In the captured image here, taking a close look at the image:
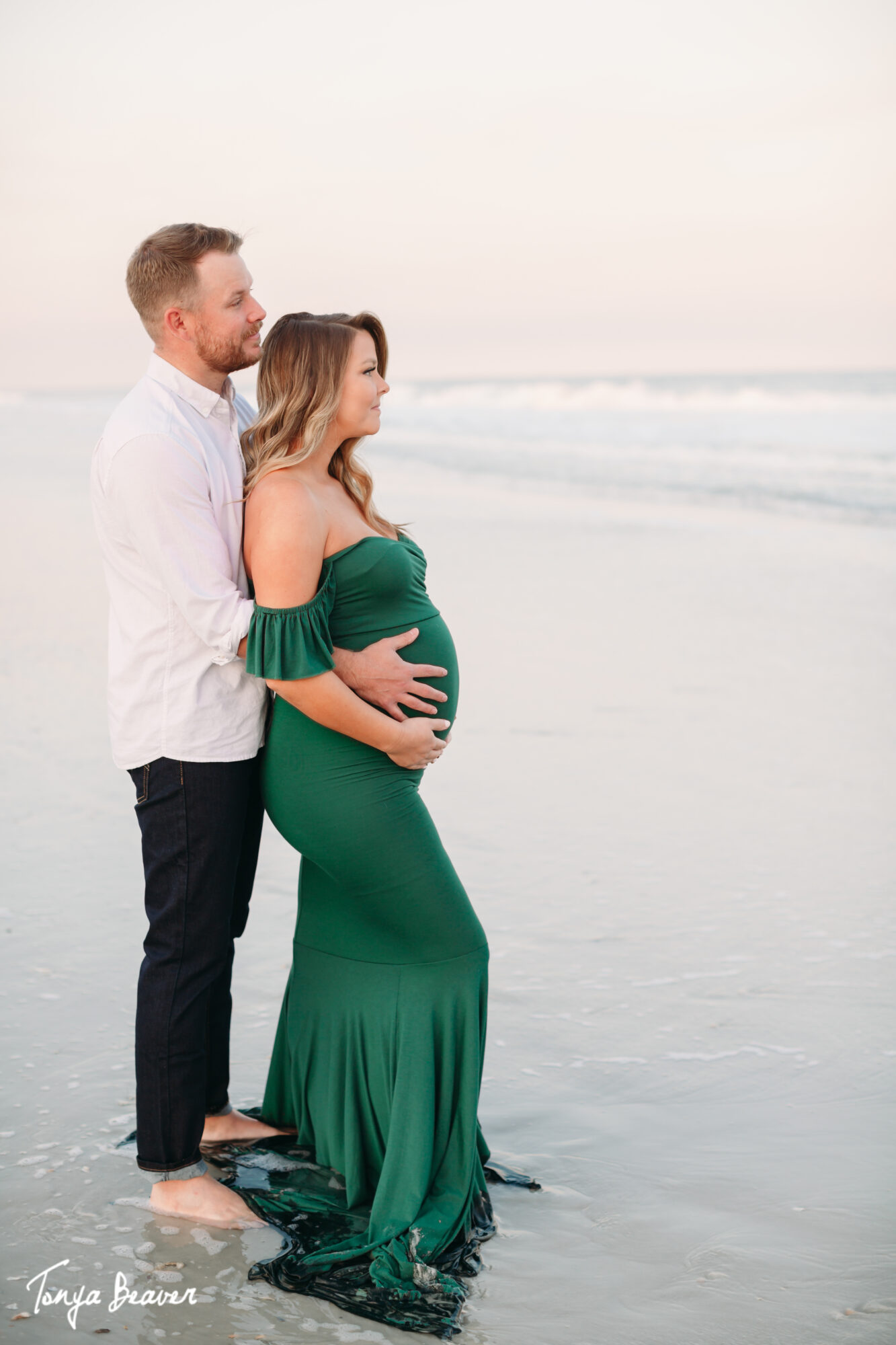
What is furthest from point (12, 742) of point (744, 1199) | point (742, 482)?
point (742, 482)

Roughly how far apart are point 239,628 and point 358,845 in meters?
0.50

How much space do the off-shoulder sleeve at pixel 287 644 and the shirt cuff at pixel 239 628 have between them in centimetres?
1

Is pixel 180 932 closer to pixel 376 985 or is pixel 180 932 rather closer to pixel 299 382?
pixel 376 985

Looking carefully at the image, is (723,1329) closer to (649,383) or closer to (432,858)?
(432,858)

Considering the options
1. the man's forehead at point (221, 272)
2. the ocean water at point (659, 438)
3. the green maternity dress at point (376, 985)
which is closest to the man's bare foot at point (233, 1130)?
the green maternity dress at point (376, 985)

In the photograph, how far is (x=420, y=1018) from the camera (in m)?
2.64

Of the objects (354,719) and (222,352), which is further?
(222,352)

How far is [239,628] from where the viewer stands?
8.28ft

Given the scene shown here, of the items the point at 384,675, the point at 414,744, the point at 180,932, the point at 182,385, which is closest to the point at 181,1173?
the point at 180,932

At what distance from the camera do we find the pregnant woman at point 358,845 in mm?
2504

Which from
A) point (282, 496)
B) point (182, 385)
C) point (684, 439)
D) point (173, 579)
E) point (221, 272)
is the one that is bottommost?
point (173, 579)

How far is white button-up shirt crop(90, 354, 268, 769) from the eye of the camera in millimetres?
2496
